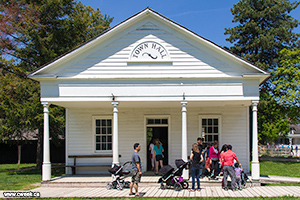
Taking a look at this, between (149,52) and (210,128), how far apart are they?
17.1 feet

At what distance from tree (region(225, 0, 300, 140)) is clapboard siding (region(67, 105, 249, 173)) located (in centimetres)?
1221

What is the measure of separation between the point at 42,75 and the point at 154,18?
5534mm

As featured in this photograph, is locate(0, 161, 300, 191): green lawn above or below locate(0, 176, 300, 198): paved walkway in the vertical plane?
below

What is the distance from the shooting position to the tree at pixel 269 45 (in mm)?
27609

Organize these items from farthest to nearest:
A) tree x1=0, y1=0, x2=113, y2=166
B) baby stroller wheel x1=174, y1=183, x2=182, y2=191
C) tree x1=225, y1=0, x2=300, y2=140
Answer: tree x1=225, y1=0, x2=300, y2=140
tree x1=0, y1=0, x2=113, y2=166
baby stroller wheel x1=174, y1=183, x2=182, y2=191

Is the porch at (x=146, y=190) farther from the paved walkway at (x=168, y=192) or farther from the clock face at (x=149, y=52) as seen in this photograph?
the clock face at (x=149, y=52)

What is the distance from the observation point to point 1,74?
21391 millimetres

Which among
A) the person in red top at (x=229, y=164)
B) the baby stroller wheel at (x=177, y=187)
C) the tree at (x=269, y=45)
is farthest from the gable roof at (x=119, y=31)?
the tree at (x=269, y=45)

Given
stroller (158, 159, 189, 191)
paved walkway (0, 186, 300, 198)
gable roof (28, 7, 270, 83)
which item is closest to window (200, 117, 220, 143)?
gable roof (28, 7, 270, 83)

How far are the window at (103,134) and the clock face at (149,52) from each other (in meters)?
4.30

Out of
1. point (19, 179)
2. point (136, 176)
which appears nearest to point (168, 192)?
point (136, 176)

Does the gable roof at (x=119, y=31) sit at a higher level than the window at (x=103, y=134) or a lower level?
higher

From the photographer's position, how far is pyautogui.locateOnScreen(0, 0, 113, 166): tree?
20.3 metres

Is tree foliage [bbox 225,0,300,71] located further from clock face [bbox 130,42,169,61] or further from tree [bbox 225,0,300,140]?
clock face [bbox 130,42,169,61]
